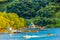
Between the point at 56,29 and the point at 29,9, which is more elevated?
the point at 29,9

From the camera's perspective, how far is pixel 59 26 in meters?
11.9

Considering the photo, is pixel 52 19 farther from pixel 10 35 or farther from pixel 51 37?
pixel 10 35

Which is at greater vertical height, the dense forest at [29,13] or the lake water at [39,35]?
the dense forest at [29,13]

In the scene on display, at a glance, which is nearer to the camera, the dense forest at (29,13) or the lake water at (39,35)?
the lake water at (39,35)

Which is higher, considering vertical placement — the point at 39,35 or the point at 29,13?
the point at 29,13

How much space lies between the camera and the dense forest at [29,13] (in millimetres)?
11805

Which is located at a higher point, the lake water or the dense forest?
the dense forest

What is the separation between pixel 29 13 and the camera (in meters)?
12.0

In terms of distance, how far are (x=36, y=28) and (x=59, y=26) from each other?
815 millimetres

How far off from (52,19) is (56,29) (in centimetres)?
38

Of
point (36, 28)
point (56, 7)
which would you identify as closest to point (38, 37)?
point (36, 28)

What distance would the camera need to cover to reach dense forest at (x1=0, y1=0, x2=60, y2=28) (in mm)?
11805

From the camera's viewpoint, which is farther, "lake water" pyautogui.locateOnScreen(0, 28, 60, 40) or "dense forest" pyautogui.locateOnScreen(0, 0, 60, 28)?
"dense forest" pyautogui.locateOnScreen(0, 0, 60, 28)

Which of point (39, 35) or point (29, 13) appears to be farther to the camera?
point (29, 13)
